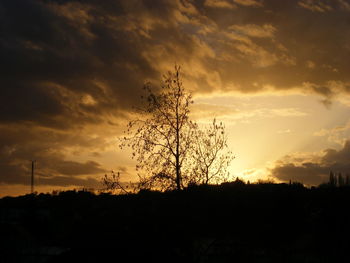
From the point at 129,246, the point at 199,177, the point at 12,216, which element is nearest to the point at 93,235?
the point at 129,246

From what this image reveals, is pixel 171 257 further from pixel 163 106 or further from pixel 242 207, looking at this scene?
pixel 163 106

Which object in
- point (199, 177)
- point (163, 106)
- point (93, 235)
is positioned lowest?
point (93, 235)

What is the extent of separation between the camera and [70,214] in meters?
19.3

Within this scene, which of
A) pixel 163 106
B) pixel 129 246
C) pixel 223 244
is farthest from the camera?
pixel 163 106

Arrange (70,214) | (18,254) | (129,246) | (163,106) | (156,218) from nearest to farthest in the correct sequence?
(129,246) → (156,218) → (18,254) → (70,214) → (163,106)

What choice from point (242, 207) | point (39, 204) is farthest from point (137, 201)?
point (39, 204)

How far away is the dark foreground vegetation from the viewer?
42.9ft

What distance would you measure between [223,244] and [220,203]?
3925 mm

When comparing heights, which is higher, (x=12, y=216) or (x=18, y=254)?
(x=12, y=216)

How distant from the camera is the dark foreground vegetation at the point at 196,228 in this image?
13.1m

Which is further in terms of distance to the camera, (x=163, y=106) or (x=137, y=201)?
(x=163, y=106)

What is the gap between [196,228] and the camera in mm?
14758

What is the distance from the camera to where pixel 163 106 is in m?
24.3

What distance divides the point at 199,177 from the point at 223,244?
34.4ft
